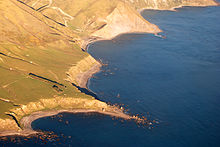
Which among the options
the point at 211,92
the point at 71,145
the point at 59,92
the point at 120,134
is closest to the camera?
the point at 71,145

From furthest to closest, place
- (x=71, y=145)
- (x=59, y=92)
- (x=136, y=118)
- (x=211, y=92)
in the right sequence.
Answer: (x=211, y=92)
(x=59, y=92)
(x=136, y=118)
(x=71, y=145)

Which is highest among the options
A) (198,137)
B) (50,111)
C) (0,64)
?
(0,64)

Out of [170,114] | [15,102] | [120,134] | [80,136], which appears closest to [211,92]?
[170,114]

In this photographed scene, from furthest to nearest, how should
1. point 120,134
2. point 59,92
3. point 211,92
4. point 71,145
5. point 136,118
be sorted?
point 211,92
point 59,92
point 136,118
point 120,134
point 71,145

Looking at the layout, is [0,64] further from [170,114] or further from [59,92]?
[170,114]

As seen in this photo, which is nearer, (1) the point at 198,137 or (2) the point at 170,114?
(1) the point at 198,137

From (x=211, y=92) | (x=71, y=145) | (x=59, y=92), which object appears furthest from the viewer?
(x=211, y=92)

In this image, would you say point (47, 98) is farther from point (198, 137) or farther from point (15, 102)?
→ point (198, 137)

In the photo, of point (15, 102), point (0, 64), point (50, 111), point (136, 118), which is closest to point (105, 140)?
point (136, 118)

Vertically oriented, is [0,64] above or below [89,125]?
above
